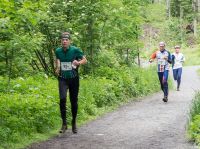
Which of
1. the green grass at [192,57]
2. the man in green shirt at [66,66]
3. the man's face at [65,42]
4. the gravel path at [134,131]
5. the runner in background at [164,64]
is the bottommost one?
the green grass at [192,57]

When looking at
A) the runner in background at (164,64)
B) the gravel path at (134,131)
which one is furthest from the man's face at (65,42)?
the runner in background at (164,64)

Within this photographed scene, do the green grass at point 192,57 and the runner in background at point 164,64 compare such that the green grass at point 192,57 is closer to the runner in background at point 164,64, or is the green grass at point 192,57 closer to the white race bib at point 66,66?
the runner in background at point 164,64

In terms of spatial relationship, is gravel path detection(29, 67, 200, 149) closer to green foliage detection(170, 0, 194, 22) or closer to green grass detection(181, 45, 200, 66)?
green grass detection(181, 45, 200, 66)

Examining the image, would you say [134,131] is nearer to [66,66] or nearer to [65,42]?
[66,66]

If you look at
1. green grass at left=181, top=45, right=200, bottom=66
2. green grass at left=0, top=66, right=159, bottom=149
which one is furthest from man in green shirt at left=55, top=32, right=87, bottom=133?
green grass at left=181, top=45, right=200, bottom=66

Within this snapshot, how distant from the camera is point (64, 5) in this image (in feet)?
47.0

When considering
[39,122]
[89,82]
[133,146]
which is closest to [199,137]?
[133,146]

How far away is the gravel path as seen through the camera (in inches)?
343

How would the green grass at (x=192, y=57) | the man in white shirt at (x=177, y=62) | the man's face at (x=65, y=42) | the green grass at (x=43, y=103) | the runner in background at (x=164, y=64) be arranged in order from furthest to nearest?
the green grass at (x=192, y=57)
the man in white shirt at (x=177, y=62)
the runner in background at (x=164, y=64)
the man's face at (x=65, y=42)
the green grass at (x=43, y=103)

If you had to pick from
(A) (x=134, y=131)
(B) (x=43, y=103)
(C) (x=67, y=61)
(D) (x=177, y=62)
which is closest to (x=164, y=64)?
(D) (x=177, y=62)

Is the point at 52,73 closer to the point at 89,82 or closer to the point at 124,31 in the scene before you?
the point at 89,82

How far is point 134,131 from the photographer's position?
1020cm

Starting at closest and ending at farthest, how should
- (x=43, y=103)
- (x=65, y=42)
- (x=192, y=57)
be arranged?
(x=65, y=42) → (x=43, y=103) → (x=192, y=57)

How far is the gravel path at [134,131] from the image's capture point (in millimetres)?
8719
